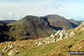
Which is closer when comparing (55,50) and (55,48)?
(55,50)

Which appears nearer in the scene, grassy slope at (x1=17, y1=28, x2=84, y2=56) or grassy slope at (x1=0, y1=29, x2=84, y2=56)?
grassy slope at (x1=17, y1=28, x2=84, y2=56)

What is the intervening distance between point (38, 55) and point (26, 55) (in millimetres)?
11729

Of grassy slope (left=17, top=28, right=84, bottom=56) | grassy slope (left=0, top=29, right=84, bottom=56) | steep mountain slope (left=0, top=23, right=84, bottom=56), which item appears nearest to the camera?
grassy slope (left=17, top=28, right=84, bottom=56)

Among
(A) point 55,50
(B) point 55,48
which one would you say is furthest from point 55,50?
(B) point 55,48

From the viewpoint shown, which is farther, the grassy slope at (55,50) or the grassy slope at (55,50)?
the grassy slope at (55,50)

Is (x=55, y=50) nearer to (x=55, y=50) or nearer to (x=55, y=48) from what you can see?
(x=55, y=50)

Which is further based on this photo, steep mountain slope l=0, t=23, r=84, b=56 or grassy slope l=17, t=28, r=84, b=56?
steep mountain slope l=0, t=23, r=84, b=56

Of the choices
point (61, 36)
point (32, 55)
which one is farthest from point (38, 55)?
point (61, 36)

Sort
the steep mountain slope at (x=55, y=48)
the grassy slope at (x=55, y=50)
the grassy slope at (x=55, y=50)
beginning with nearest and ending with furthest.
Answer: the grassy slope at (x=55, y=50) < the grassy slope at (x=55, y=50) < the steep mountain slope at (x=55, y=48)

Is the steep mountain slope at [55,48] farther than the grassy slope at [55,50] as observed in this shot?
Yes

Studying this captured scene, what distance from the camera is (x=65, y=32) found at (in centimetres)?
12044

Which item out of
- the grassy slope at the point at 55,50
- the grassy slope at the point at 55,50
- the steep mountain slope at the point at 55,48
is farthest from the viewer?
the steep mountain slope at the point at 55,48

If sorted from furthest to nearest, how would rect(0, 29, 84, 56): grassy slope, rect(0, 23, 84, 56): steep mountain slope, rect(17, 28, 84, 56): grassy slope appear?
rect(0, 23, 84, 56): steep mountain slope
rect(0, 29, 84, 56): grassy slope
rect(17, 28, 84, 56): grassy slope

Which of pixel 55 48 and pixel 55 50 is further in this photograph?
pixel 55 48
